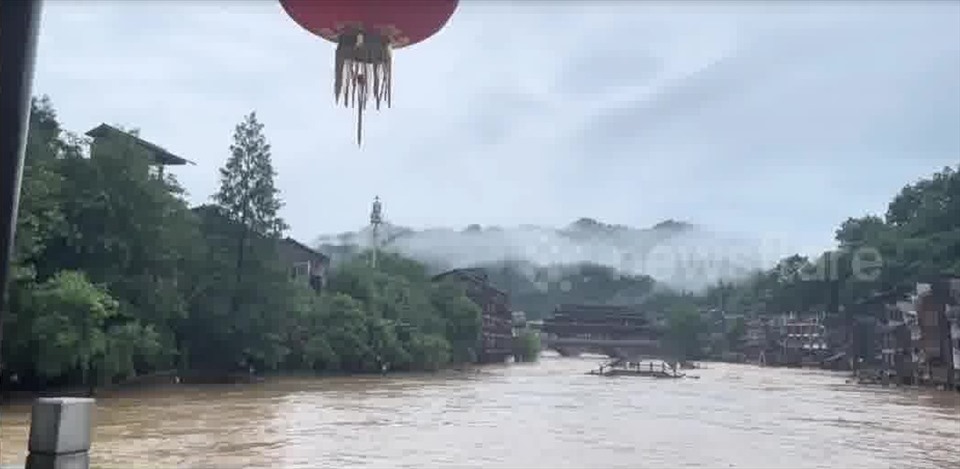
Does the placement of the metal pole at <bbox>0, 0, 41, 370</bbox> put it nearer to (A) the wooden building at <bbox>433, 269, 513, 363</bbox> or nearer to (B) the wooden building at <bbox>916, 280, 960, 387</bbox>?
(B) the wooden building at <bbox>916, 280, 960, 387</bbox>

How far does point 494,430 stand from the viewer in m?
14.0

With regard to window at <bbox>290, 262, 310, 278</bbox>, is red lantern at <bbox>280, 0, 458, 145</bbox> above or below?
below

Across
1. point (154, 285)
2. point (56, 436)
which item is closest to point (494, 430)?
point (154, 285)

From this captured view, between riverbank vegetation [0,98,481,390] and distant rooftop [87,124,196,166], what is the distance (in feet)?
1.43

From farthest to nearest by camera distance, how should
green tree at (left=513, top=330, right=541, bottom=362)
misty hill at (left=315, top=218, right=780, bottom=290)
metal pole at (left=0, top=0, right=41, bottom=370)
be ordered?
misty hill at (left=315, top=218, right=780, bottom=290)
green tree at (left=513, top=330, right=541, bottom=362)
metal pole at (left=0, top=0, right=41, bottom=370)

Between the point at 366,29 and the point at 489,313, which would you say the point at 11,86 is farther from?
the point at 489,313

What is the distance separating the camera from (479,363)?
1806 inches

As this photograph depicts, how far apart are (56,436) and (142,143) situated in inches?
802

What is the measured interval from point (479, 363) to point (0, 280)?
147 ft

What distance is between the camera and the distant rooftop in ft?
66.3

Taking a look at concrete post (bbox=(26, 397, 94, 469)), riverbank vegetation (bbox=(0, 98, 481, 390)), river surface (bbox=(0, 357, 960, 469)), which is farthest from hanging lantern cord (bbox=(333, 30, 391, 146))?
riverbank vegetation (bbox=(0, 98, 481, 390))

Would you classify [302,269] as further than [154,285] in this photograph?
Yes

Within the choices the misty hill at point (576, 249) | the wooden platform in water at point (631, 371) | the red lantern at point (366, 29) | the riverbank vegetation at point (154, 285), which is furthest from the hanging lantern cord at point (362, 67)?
the misty hill at point (576, 249)

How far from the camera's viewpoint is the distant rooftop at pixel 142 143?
20219mm
